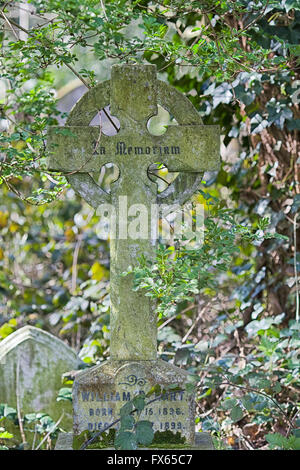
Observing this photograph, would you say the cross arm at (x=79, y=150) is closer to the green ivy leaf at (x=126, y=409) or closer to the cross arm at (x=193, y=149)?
the cross arm at (x=193, y=149)

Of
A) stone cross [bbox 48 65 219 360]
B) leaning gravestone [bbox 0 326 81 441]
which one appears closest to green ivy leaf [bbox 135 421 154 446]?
stone cross [bbox 48 65 219 360]

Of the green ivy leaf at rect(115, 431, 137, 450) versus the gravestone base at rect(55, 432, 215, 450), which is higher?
the green ivy leaf at rect(115, 431, 137, 450)

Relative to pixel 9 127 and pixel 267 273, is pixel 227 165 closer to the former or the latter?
pixel 267 273

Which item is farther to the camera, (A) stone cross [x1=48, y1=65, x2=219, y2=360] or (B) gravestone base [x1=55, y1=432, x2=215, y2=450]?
(A) stone cross [x1=48, y1=65, x2=219, y2=360]

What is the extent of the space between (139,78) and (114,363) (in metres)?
1.27

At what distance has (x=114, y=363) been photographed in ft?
9.75

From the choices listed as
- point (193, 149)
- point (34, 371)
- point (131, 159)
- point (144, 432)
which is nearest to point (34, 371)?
Answer: point (34, 371)

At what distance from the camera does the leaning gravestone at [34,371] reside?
4.11 meters

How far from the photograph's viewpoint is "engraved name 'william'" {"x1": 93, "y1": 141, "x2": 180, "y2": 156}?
9.96 ft

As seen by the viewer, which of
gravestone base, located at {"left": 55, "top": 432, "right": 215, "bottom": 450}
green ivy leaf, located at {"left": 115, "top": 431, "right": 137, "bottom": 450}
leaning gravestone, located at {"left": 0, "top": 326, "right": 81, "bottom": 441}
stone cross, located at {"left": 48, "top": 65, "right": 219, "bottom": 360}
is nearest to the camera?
green ivy leaf, located at {"left": 115, "top": 431, "right": 137, "bottom": 450}

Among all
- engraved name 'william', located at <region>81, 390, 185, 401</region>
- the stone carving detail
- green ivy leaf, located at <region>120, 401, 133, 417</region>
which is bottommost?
green ivy leaf, located at <region>120, 401, 133, 417</region>

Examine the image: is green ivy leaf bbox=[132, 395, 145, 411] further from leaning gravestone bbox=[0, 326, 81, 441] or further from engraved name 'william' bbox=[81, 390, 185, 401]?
leaning gravestone bbox=[0, 326, 81, 441]

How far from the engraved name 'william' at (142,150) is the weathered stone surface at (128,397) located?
36.6 inches
